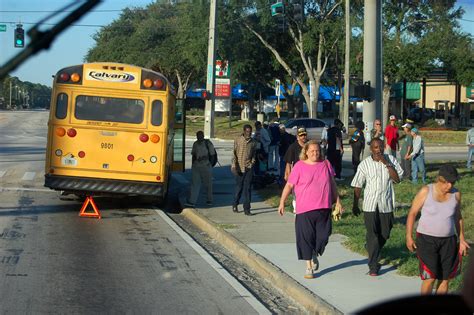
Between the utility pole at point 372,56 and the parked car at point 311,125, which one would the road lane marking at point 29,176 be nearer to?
the utility pole at point 372,56

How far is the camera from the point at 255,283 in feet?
31.3

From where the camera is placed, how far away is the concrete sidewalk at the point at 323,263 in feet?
27.5

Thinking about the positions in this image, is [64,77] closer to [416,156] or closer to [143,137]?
[143,137]

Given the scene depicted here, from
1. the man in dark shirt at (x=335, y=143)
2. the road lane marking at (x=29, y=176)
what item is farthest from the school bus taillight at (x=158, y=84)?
the road lane marking at (x=29, y=176)

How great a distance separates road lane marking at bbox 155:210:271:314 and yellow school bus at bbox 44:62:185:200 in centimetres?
151

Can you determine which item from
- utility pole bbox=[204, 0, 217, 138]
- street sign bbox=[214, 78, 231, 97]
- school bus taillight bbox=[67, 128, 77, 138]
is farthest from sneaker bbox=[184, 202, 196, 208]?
street sign bbox=[214, 78, 231, 97]

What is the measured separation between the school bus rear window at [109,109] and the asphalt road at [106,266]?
6.59 feet

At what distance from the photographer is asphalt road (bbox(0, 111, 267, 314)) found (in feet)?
26.5

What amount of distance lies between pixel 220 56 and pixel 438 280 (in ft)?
136

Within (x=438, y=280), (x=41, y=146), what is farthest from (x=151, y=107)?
(x=41, y=146)

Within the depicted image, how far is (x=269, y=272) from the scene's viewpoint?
9711 millimetres

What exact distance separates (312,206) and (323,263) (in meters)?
1.51

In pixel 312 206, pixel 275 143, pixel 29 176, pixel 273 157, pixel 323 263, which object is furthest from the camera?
pixel 273 157

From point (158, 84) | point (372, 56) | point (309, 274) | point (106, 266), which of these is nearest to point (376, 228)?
point (309, 274)
